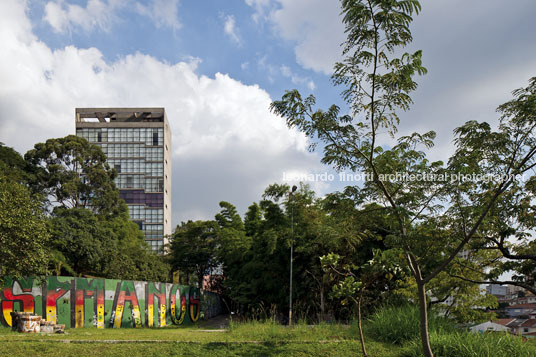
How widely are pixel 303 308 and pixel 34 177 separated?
22.3 meters

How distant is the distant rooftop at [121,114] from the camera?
67625 millimetres

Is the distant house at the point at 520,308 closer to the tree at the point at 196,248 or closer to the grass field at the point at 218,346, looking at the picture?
the tree at the point at 196,248

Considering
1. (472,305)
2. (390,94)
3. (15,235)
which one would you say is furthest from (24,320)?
(472,305)

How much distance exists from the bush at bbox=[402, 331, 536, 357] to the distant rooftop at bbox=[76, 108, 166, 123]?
214ft

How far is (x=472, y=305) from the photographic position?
529 inches

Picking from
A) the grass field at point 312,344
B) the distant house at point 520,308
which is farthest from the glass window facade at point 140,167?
the grass field at point 312,344

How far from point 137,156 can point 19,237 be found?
56939mm

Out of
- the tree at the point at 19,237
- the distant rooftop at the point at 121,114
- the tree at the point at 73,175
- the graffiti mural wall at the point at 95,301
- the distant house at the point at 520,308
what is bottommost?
the distant house at the point at 520,308

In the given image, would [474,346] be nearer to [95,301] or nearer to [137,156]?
[95,301]

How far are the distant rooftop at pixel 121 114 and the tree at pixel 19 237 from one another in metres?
57.3

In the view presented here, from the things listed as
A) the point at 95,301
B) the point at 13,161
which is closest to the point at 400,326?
the point at 95,301

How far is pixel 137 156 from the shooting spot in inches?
2677

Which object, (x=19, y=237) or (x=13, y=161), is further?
(x=13, y=161)

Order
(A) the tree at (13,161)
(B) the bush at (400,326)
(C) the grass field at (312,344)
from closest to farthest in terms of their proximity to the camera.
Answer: (C) the grass field at (312,344), (B) the bush at (400,326), (A) the tree at (13,161)
